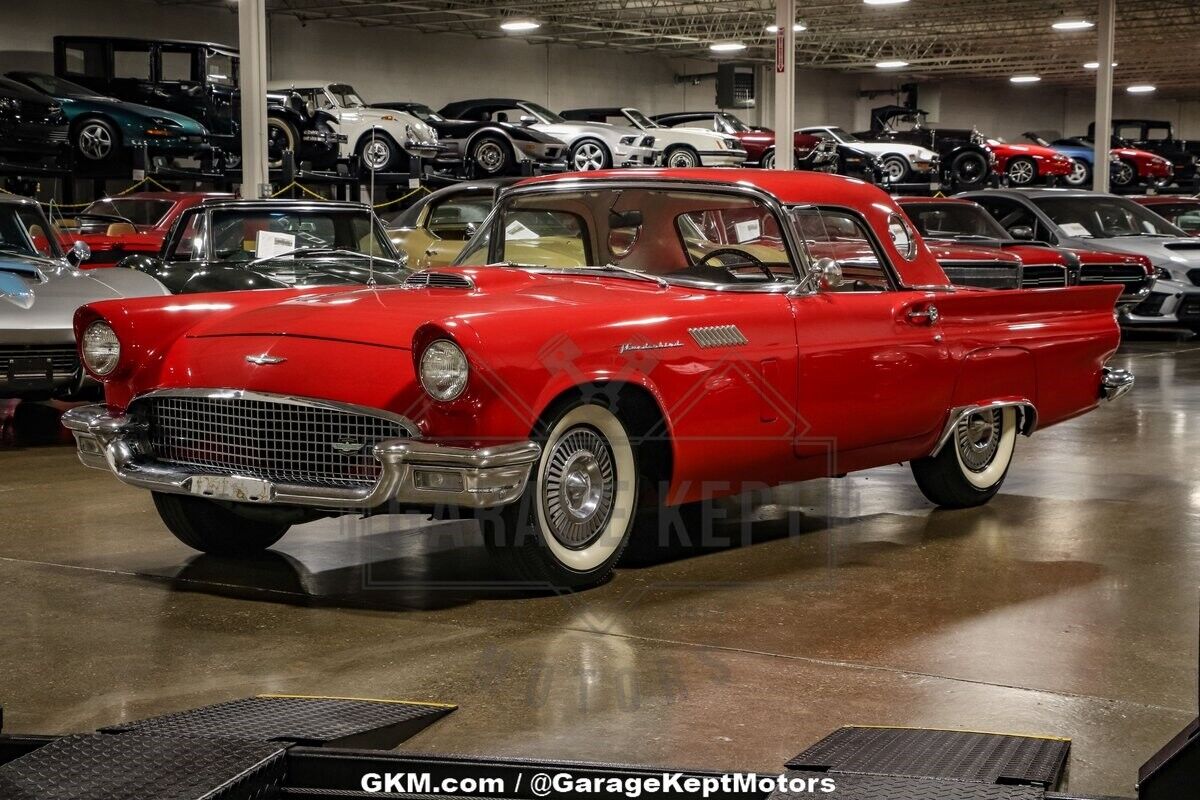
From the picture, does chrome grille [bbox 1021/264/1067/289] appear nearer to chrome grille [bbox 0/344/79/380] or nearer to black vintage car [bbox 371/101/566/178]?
chrome grille [bbox 0/344/79/380]

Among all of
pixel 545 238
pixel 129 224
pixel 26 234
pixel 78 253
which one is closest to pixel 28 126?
pixel 129 224

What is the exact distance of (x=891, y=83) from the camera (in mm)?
45656

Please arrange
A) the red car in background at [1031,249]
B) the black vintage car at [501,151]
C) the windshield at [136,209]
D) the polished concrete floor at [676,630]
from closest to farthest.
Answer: the polished concrete floor at [676,630] < the red car in background at [1031,249] < the windshield at [136,209] < the black vintage car at [501,151]

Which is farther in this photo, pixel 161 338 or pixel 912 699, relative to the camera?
pixel 161 338

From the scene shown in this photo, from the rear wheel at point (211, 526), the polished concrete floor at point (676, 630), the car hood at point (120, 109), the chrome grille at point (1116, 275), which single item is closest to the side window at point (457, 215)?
the chrome grille at point (1116, 275)

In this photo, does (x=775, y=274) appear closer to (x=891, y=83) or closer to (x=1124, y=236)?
(x=1124, y=236)

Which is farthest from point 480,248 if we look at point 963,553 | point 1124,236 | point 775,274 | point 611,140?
point 611,140

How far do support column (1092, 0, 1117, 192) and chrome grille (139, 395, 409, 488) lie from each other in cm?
2108

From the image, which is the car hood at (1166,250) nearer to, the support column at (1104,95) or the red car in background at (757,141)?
the support column at (1104,95)

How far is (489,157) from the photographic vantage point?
72.9ft

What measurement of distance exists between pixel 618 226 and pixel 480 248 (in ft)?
2.63

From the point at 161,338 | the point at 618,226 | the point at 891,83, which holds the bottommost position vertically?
the point at 161,338

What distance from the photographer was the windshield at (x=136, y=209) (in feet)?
53.1

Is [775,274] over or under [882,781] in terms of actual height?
over
